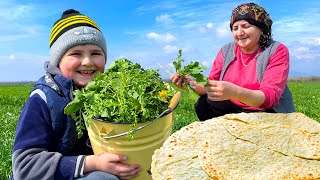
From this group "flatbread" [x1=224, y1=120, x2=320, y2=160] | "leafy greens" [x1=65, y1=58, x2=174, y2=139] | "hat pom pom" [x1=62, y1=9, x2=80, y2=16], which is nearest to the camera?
"flatbread" [x1=224, y1=120, x2=320, y2=160]

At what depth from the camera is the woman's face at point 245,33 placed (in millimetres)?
4836

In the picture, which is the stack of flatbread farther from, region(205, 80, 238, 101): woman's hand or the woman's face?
the woman's face

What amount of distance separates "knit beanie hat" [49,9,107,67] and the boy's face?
0.05m

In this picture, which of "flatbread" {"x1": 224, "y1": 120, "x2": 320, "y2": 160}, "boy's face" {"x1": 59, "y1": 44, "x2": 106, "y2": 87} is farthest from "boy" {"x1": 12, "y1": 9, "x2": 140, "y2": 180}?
"flatbread" {"x1": 224, "y1": 120, "x2": 320, "y2": 160}

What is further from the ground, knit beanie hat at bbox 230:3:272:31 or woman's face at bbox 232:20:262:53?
knit beanie hat at bbox 230:3:272:31

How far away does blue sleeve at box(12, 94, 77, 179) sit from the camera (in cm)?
337

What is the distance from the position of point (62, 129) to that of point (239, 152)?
1743 mm

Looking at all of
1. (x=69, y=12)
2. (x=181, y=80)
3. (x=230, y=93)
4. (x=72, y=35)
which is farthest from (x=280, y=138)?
(x=69, y=12)

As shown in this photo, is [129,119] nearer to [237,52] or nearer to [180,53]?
[180,53]

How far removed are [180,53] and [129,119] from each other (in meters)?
0.74

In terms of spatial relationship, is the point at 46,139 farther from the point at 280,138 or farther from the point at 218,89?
the point at 280,138

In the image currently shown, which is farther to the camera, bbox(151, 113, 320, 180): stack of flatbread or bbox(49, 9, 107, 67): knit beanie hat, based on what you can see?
bbox(49, 9, 107, 67): knit beanie hat

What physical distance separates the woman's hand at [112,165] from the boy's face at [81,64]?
773 millimetres

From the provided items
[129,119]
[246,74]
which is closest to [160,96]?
[129,119]
